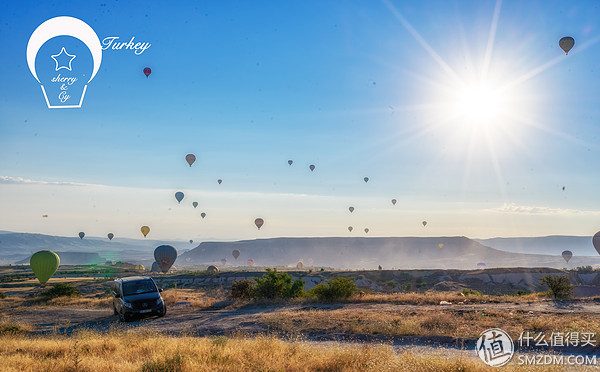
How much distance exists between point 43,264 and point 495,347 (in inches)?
2128

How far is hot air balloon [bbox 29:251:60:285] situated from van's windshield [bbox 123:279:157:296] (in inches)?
1402

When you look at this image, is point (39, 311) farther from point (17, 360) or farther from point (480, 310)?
point (480, 310)

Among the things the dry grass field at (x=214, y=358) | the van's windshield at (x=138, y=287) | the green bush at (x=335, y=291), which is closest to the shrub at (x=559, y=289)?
the green bush at (x=335, y=291)

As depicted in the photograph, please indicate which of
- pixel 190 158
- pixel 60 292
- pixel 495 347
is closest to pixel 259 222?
pixel 190 158

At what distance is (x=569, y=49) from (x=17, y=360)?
44217 millimetres

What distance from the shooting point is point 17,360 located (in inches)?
484

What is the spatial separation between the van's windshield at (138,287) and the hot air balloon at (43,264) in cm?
3562

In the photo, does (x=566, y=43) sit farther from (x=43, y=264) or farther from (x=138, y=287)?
(x=43, y=264)

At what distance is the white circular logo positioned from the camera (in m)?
12.3

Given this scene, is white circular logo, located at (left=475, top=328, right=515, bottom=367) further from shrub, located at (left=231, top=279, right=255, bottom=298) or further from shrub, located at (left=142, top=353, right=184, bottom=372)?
shrub, located at (left=231, top=279, right=255, bottom=298)

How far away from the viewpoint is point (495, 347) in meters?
15.1

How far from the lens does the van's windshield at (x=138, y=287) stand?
944 inches

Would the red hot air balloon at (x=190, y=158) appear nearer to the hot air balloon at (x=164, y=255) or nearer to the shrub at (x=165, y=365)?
the hot air balloon at (x=164, y=255)

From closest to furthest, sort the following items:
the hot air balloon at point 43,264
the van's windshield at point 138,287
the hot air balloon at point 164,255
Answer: the van's windshield at point 138,287 → the hot air balloon at point 43,264 → the hot air balloon at point 164,255
